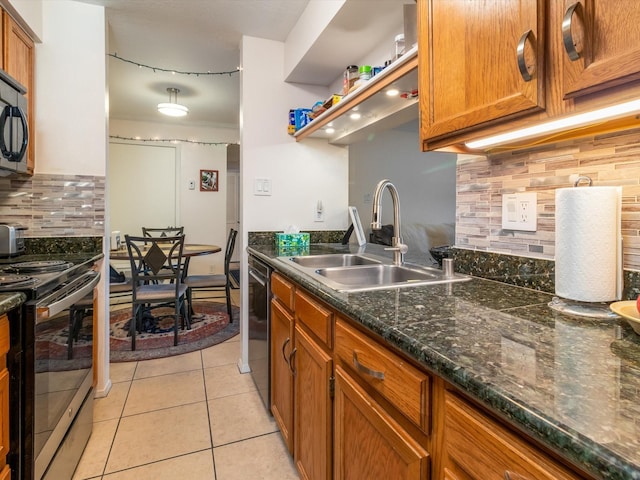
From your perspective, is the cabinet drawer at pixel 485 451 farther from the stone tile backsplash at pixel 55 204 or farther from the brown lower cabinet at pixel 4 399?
the stone tile backsplash at pixel 55 204

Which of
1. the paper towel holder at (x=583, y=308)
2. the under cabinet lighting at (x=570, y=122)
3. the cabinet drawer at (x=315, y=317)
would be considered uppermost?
the under cabinet lighting at (x=570, y=122)

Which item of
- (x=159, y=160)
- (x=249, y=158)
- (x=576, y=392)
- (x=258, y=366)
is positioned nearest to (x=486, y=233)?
(x=576, y=392)

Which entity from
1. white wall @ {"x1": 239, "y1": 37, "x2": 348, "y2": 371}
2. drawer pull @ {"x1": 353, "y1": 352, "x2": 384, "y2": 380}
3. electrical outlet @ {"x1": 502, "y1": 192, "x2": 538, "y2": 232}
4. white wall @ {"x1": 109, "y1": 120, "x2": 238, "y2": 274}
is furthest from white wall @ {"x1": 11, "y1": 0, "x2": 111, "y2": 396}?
white wall @ {"x1": 109, "y1": 120, "x2": 238, "y2": 274}

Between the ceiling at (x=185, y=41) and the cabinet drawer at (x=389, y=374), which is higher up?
the ceiling at (x=185, y=41)

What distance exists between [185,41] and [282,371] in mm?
2478

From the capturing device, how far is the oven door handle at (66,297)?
115cm

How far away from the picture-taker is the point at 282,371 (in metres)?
1.59

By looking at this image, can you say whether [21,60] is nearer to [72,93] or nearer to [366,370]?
[72,93]

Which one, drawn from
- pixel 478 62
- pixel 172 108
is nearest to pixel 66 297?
pixel 478 62

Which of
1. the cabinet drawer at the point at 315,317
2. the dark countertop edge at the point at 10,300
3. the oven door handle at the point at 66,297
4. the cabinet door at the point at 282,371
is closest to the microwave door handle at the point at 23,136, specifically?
the oven door handle at the point at 66,297

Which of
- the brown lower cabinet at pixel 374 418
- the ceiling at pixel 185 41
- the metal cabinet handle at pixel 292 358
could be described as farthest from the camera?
the ceiling at pixel 185 41

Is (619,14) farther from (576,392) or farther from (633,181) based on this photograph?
(576,392)

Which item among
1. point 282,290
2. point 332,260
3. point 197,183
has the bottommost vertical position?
point 282,290

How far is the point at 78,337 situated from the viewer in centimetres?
154
